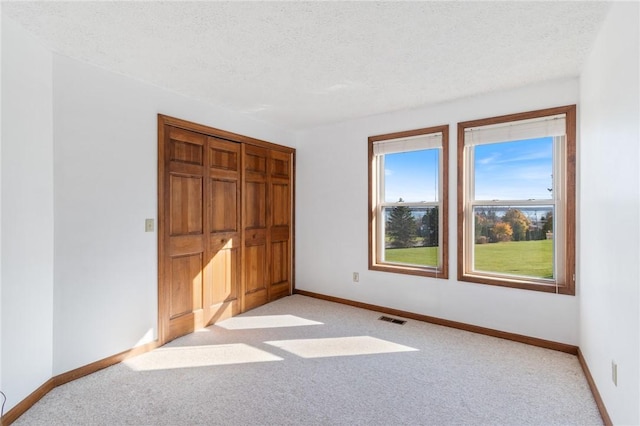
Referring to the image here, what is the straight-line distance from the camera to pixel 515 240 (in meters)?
3.17

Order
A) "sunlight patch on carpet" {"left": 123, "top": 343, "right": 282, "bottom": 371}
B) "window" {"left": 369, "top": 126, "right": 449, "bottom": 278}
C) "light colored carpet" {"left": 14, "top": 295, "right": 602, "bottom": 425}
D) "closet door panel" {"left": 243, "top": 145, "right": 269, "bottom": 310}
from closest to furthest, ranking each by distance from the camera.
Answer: "light colored carpet" {"left": 14, "top": 295, "right": 602, "bottom": 425} → "sunlight patch on carpet" {"left": 123, "top": 343, "right": 282, "bottom": 371} → "window" {"left": 369, "top": 126, "right": 449, "bottom": 278} → "closet door panel" {"left": 243, "top": 145, "right": 269, "bottom": 310}

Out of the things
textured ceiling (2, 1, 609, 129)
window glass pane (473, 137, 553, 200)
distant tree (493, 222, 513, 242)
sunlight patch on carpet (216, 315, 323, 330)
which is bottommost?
sunlight patch on carpet (216, 315, 323, 330)

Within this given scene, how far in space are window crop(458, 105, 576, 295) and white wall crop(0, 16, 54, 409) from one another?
3.63 m

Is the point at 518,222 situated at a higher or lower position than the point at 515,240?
higher

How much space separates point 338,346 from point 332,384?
0.64 m

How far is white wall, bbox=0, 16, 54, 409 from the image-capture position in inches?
75.5

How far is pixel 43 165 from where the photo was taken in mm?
2197

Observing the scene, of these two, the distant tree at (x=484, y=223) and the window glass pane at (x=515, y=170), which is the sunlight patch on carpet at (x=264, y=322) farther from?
the window glass pane at (x=515, y=170)

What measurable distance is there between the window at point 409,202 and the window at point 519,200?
255mm

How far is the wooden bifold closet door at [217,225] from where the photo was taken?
3.06m

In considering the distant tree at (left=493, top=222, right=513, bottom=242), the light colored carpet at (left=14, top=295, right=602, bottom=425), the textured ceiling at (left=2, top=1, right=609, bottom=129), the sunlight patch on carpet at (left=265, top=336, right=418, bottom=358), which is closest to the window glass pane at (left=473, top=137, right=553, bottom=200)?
the distant tree at (left=493, top=222, right=513, bottom=242)

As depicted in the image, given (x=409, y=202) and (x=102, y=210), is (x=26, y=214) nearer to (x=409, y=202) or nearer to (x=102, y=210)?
(x=102, y=210)

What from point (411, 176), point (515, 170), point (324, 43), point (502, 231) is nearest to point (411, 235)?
point (411, 176)

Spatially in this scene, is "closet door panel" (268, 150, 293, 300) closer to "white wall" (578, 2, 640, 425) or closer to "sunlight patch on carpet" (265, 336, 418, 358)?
"sunlight patch on carpet" (265, 336, 418, 358)
